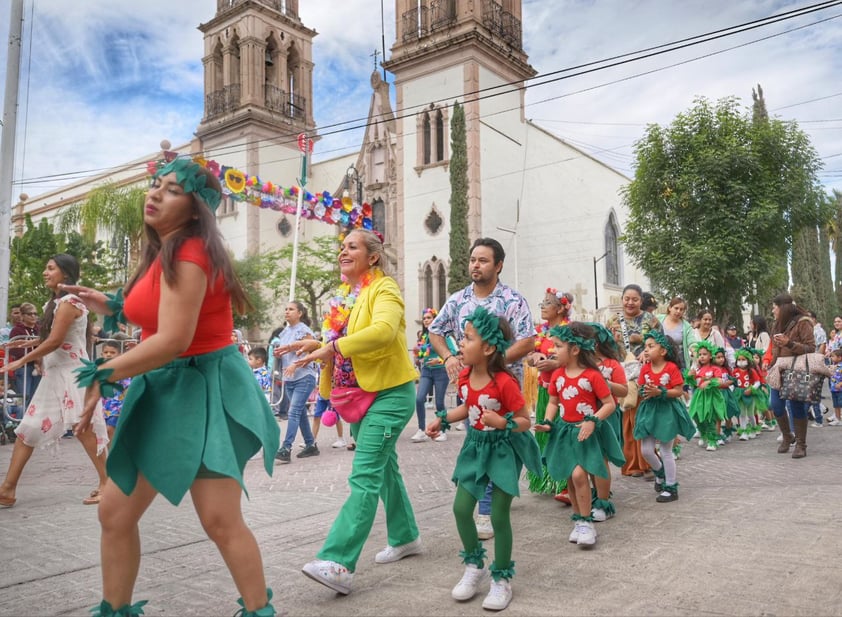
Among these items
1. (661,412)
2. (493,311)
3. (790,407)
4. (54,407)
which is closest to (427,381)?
(790,407)

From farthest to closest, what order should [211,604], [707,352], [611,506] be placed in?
1. [707,352]
2. [611,506]
3. [211,604]

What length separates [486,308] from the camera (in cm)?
494

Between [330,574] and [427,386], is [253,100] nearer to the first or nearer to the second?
[427,386]

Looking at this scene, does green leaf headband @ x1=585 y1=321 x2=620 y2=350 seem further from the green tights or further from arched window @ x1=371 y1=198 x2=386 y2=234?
arched window @ x1=371 y1=198 x2=386 y2=234

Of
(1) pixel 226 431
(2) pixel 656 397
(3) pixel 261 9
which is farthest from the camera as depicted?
(3) pixel 261 9

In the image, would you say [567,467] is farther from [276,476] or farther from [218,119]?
[218,119]

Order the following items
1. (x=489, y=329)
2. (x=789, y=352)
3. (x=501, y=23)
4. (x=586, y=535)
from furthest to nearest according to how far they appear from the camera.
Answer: (x=501, y=23) → (x=789, y=352) → (x=586, y=535) → (x=489, y=329)

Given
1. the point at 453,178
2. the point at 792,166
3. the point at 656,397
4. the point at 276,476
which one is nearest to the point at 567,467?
the point at 656,397

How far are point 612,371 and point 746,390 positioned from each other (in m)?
6.17

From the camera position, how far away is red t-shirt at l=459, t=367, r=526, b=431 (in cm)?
411

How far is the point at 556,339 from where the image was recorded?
17.4 feet

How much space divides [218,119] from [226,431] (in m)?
42.5

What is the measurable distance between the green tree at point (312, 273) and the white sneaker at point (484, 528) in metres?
29.2

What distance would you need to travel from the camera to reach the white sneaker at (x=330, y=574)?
3676 millimetres
